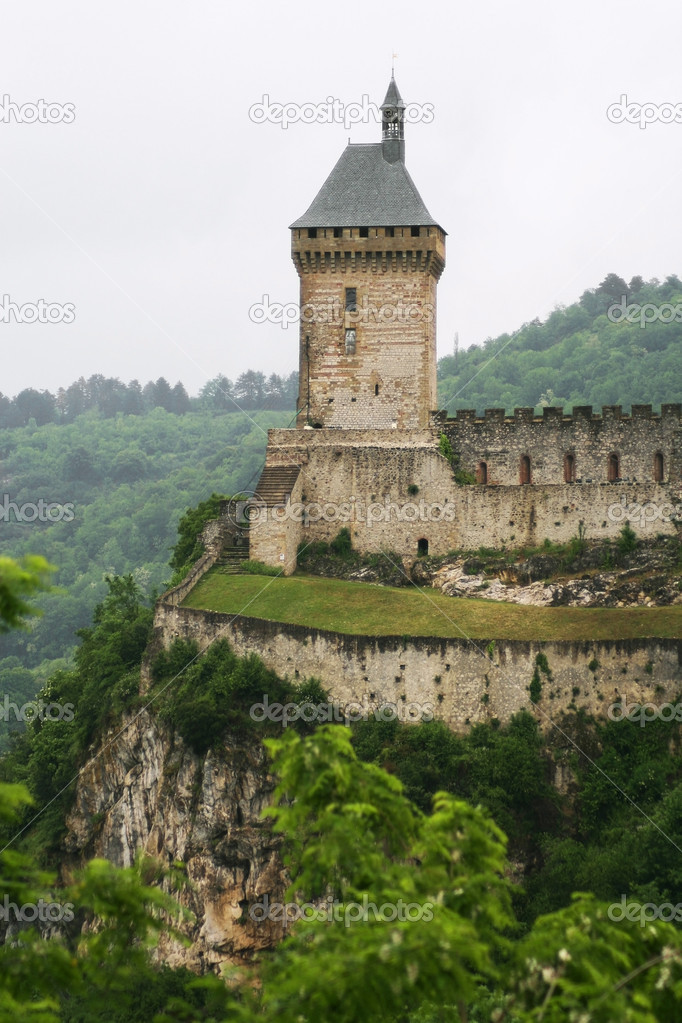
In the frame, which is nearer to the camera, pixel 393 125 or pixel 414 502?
pixel 414 502

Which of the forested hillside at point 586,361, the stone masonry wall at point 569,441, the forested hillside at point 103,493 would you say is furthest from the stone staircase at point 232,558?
the forested hillside at point 103,493

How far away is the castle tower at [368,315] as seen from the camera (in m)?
58.5

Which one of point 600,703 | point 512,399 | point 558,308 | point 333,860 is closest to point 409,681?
point 600,703

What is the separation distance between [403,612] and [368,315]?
13.7m

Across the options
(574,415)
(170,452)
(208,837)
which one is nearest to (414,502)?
(574,415)

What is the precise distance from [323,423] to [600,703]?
57.7ft

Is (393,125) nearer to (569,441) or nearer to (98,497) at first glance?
(569,441)

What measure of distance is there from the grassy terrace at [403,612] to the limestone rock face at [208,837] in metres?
4.69

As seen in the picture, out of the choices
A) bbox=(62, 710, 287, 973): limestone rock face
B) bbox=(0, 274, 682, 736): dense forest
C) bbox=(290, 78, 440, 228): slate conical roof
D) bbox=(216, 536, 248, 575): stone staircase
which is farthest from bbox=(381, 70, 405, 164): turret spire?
bbox=(0, 274, 682, 736): dense forest

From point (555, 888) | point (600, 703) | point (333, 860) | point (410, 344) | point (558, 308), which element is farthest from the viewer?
point (558, 308)

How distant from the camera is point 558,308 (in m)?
148

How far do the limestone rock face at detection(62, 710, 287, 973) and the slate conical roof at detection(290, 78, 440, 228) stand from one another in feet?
66.2

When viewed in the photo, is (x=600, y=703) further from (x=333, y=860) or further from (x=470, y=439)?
(x=333, y=860)

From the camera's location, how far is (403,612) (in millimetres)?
50219
